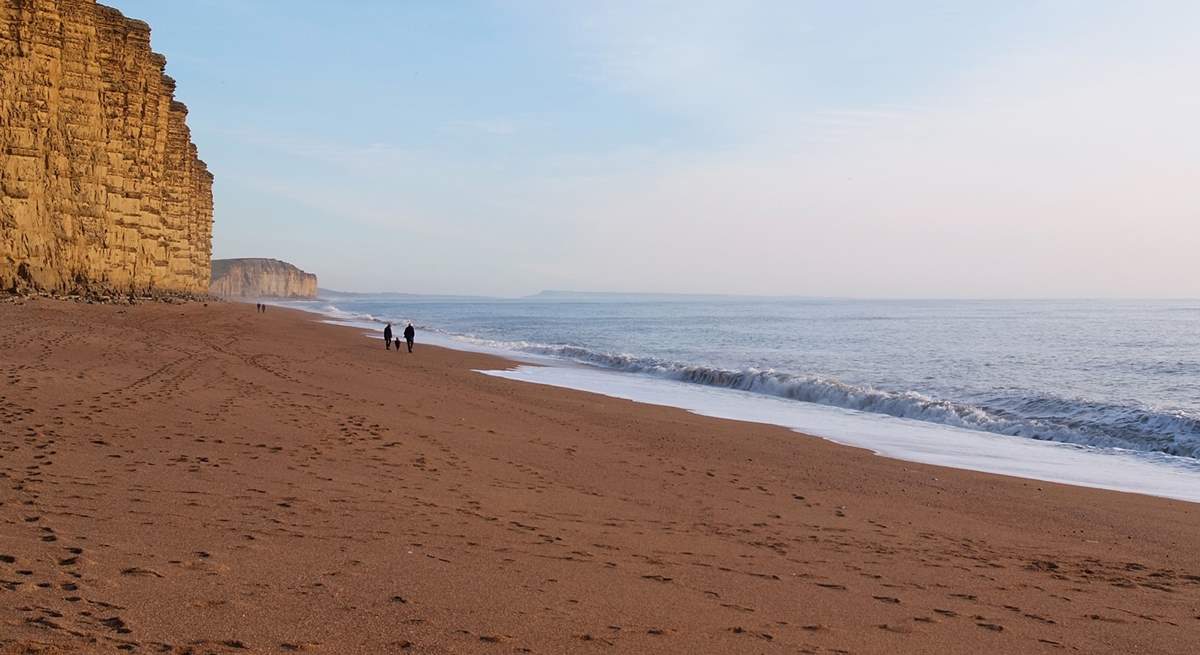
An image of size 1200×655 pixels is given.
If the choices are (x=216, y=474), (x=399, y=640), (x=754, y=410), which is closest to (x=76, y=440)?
(x=216, y=474)

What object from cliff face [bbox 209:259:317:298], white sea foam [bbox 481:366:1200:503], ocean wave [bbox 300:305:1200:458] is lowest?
white sea foam [bbox 481:366:1200:503]

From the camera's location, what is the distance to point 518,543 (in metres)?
6.13

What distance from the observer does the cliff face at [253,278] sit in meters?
175

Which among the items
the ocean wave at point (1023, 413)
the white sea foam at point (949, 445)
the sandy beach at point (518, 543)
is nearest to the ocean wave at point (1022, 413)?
the ocean wave at point (1023, 413)

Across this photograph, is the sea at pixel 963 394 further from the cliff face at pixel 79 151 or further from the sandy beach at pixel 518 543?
the cliff face at pixel 79 151

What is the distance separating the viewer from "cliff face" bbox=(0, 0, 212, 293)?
33.2m

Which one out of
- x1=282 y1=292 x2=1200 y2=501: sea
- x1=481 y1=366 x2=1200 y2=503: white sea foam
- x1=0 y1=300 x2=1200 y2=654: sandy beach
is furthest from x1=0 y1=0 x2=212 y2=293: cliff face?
x1=0 y1=300 x2=1200 y2=654: sandy beach

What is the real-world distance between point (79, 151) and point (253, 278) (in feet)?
513

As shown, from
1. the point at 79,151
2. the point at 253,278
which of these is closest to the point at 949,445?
the point at 79,151

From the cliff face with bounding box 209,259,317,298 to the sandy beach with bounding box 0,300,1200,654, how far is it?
177136mm

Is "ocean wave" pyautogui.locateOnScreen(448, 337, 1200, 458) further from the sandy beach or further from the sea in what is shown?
the sandy beach

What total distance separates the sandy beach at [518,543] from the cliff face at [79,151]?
2580 cm

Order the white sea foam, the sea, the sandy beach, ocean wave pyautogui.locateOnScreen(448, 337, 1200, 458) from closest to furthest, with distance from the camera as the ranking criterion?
the sandy beach
the white sea foam
the sea
ocean wave pyautogui.locateOnScreen(448, 337, 1200, 458)

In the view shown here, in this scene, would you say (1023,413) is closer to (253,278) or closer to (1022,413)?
(1022,413)
